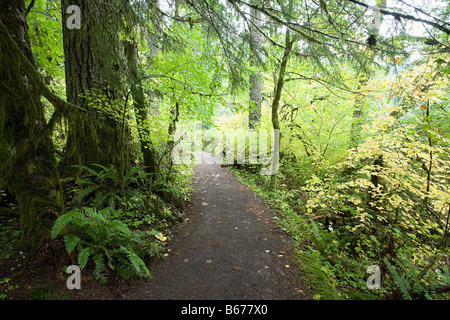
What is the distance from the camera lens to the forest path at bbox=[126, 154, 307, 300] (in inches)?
104

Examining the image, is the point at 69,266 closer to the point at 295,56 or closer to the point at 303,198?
the point at 295,56

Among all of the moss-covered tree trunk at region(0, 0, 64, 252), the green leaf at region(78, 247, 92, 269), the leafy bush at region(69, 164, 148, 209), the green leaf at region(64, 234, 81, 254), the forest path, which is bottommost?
the forest path

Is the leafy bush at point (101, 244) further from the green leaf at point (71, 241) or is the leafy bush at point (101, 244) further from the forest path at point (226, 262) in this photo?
the forest path at point (226, 262)

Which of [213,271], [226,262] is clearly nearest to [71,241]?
[213,271]

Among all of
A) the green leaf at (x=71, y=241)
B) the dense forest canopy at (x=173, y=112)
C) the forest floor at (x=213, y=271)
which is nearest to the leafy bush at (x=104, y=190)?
the dense forest canopy at (x=173, y=112)

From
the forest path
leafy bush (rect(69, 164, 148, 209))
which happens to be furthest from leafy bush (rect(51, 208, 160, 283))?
leafy bush (rect(69, 164, 148, 209))

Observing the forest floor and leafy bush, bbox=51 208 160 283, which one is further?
leafy bush, bbox=51 208 160 283

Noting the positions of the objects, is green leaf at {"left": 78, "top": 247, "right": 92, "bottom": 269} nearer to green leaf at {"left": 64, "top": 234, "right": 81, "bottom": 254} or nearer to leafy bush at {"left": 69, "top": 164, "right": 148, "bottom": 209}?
green leaf at {"left": 64, "top": 234, "right": 81, "bottom": 254}

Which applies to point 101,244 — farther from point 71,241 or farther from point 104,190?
point 104,190

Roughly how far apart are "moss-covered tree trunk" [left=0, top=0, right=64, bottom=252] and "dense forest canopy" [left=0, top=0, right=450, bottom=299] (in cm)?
1

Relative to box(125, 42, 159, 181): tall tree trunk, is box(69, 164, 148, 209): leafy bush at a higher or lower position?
lower
